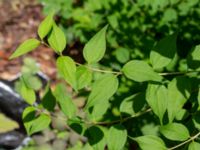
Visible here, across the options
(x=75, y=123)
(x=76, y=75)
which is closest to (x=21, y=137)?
(x=75, y=123)

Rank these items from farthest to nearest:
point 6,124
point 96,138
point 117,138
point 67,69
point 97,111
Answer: point 6,124
point 97,111
point 96,138
point 117,138
point 67,69

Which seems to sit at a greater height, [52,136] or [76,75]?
[76,75]

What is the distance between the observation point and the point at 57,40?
1.33 m

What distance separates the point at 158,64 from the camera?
1381 mm

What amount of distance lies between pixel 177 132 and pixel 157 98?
0.13m

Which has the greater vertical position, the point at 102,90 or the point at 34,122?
the point at 102,90

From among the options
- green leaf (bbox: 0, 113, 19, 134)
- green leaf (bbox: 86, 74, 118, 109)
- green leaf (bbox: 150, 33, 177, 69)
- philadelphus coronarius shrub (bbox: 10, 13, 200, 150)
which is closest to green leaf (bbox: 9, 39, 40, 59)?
philadelphus coronarius shrub (bbox: 10, 13, 200, 150)

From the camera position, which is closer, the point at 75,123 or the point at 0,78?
the point at 75,123

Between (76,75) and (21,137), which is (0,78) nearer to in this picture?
(21,137)

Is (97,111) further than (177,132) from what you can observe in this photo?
Yes

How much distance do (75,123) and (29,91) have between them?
0.64ft

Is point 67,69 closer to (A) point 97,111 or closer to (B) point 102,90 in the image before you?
(B) point 102,90

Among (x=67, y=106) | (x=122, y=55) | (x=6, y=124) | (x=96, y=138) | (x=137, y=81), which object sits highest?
(x=137, y=81)

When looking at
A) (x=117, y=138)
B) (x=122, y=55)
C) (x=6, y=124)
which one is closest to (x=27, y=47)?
(x=117, y=138)
